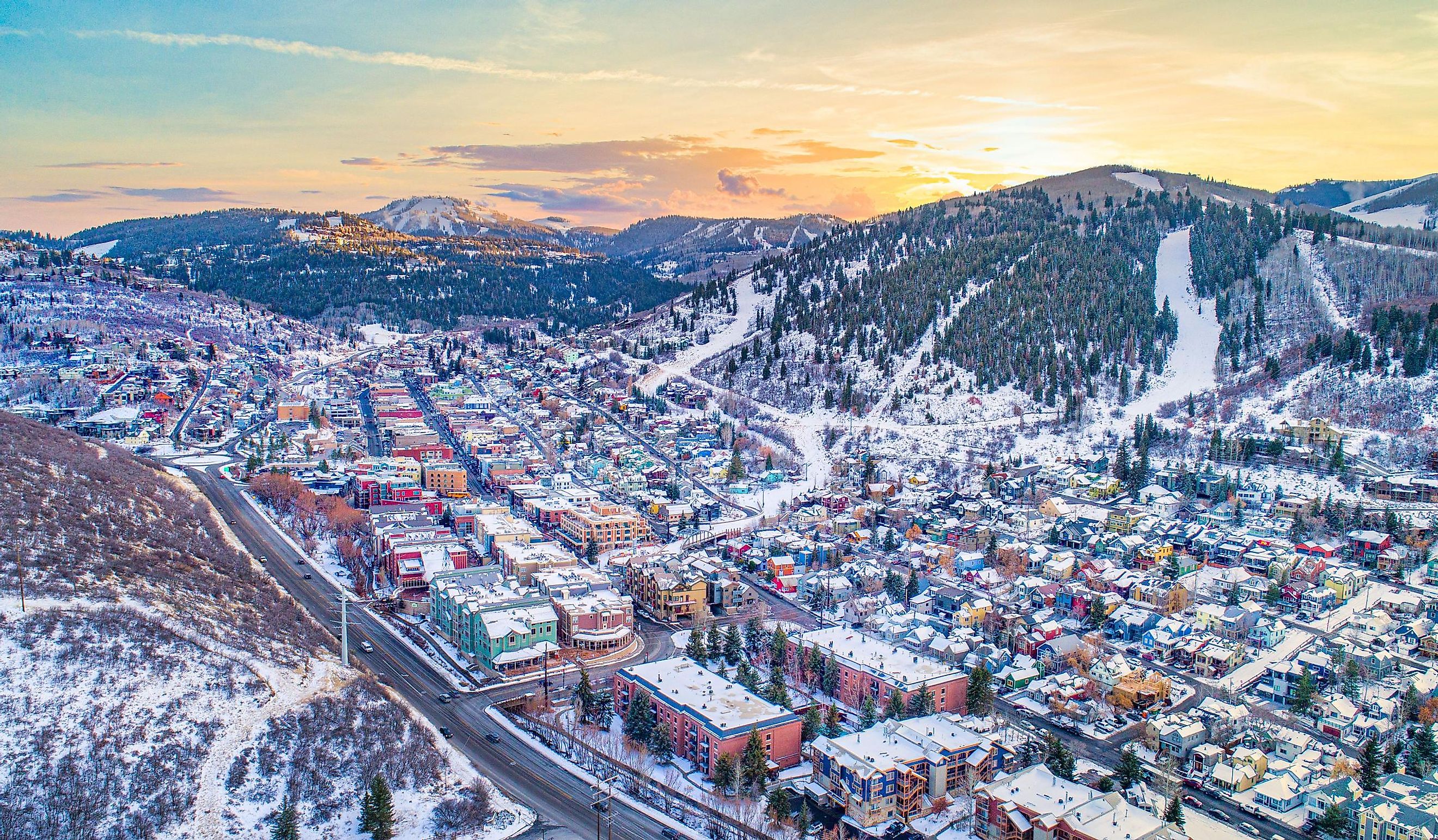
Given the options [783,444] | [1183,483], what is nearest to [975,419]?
[783,444]

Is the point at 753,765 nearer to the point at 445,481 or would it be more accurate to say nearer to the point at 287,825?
the point at 287,825

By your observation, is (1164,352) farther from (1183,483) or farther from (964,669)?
(964,669)

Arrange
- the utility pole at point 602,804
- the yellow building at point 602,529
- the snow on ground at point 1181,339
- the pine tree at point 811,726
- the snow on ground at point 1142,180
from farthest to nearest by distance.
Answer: the snow on ground at point 1142,180 → the snow on ground at point 1181,339 → the yellow building at point 602,529 → the pine tree at point 811,726 → the utility pole at point 602,804

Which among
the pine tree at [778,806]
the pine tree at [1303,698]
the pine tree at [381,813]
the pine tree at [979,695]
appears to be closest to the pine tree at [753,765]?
the pine tree at [778,806]

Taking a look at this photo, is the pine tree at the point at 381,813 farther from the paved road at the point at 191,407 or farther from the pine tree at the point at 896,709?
the paved road at the point at 191,407

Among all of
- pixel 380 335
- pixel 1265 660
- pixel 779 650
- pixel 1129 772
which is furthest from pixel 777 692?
pixel 380 335
